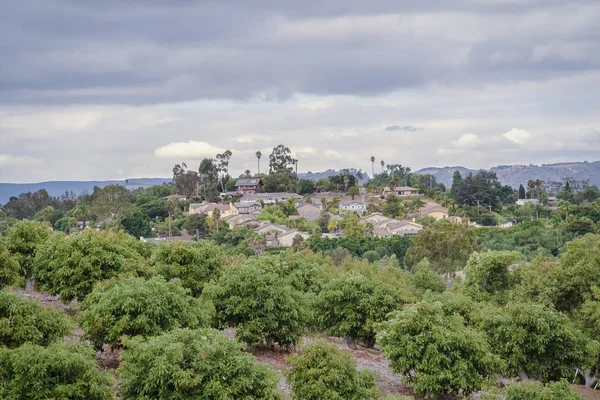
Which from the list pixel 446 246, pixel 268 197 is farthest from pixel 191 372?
pixel 268 197

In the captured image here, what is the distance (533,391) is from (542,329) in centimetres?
521

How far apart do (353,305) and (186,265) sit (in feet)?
19.5

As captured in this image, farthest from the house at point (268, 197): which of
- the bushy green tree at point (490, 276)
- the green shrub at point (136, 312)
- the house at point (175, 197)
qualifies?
the green shrub at point (136, 312)

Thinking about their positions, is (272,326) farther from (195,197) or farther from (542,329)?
(195,197)

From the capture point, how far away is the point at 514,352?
1762cm

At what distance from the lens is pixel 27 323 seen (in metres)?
13.1

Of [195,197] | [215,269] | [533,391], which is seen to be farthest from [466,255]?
[195,197]

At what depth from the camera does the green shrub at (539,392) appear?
12.5 meters

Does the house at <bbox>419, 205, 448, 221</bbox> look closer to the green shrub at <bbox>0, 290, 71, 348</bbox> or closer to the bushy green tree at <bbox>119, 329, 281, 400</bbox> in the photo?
the green shrub at <bbox>0, 290, 71, 348</bbox>

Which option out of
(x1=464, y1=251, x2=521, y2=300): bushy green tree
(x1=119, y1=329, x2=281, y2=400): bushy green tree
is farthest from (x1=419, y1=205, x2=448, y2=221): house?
(x1=119, y1=329, x2=281, y2=400): bushy green tree

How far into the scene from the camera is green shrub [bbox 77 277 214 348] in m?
14.8

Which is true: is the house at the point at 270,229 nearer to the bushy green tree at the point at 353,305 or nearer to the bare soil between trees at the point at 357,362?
the bare soil between trees at the point at 357,362

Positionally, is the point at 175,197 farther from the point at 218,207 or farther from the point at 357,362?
the point at 357,362

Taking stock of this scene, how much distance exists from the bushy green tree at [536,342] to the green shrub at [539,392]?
14.9 feet
